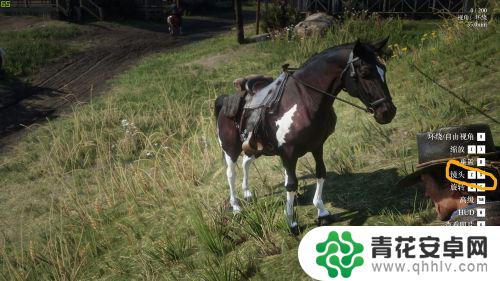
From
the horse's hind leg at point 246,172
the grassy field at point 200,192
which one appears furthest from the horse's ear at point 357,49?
the horse's hind leg at point 246,172

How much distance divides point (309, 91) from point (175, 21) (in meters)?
17.7

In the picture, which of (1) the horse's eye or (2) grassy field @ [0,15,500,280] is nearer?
(1) the horse's eye

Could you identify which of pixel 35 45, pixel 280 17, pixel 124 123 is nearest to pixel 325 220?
pixel 124 123

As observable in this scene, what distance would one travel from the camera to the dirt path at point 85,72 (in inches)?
492

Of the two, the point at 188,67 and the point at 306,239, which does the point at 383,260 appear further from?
the point at 188,67

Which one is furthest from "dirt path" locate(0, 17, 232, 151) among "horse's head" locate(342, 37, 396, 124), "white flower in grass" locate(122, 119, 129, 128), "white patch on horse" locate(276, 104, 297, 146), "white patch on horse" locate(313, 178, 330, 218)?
"horse's head" locate(342, 37, 396, 124)

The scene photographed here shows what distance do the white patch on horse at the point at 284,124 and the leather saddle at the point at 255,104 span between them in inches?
8.7

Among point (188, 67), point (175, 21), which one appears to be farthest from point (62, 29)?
point (188, 67)

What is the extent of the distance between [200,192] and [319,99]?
2752 mm

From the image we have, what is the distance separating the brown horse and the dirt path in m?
Answer: 6.22

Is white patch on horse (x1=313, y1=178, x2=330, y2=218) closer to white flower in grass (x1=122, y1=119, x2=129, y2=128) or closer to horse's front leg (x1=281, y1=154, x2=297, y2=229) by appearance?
horse's front leg (x1=281, y1=154, x2=297, y2=229)

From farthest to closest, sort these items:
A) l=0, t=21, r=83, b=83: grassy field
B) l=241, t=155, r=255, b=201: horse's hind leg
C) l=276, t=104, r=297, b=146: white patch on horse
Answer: l=0, t=21, r=83, b=83: grassy field, l=241, t=155, r=255, b=201: horse's hind leg, l=276, t=104, r=297, b=146: white patch on horse

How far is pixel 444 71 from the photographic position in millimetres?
8430

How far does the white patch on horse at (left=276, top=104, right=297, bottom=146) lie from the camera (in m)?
4.30
